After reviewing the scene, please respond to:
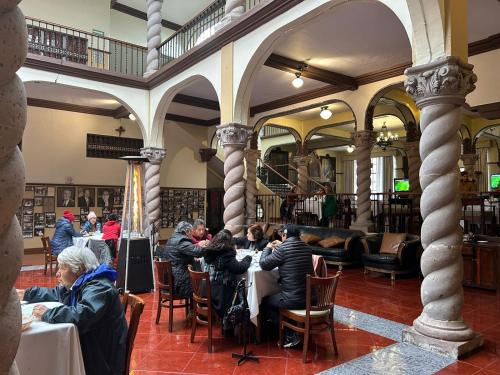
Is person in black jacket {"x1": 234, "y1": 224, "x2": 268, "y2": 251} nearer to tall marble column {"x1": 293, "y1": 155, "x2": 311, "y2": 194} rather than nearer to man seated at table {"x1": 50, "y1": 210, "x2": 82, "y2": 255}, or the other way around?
man seated at table {"x1": 50, "y1": 210, "x2": 82, "y2": 255}

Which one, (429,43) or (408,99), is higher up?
(408,99)

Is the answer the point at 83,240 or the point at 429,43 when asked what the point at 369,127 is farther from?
the point at 83,240

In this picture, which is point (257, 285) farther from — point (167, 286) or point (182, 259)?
point (167, 286)

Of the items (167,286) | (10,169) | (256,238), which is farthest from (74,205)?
(10,169)

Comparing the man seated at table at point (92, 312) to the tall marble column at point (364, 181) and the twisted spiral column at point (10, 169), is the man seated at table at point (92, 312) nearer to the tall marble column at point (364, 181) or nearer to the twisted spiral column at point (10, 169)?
the twisted spiral column at point (10, 169)

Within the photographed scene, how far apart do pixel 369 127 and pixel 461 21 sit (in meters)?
5.54

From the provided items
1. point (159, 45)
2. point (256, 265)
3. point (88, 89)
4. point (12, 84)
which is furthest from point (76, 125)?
point (12, 84)

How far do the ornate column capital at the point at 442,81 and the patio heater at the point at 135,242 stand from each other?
13.3 ft

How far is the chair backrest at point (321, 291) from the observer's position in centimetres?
359

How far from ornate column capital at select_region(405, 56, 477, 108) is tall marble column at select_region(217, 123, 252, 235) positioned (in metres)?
3.56

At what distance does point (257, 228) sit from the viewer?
5.42m

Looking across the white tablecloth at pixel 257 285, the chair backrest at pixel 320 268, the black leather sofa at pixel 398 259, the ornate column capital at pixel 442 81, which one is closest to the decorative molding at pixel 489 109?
the black leather sofa at pixel 398 259

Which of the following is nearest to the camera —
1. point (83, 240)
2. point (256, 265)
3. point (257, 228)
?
point (256, 265)

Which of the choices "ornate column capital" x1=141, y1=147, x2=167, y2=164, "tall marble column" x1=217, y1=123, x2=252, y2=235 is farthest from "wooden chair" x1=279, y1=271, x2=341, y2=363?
"ornate column capital" x1=141, y1=147, x2=167, y2=164
